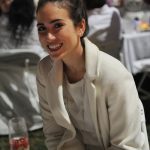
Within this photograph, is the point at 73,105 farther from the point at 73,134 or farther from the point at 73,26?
the point at 73,26

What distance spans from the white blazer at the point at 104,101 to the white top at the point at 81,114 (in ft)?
0.11

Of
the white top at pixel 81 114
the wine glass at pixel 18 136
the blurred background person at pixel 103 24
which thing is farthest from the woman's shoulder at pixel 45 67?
the blurred background person at pixel 103 24

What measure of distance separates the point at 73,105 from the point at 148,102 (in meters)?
1.76

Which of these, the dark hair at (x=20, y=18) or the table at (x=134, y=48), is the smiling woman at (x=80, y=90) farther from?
the table at (x=134, y=48)

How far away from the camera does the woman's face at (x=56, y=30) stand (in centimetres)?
125

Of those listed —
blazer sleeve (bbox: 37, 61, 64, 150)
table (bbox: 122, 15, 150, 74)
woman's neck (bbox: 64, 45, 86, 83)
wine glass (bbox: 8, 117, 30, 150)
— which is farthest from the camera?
table (bbox: 122, 15, 150, 74)

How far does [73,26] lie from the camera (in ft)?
4.22

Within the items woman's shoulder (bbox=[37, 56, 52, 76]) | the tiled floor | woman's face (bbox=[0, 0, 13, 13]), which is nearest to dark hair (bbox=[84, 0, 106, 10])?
woman's face (bbox=[0, 0, 13, 13])

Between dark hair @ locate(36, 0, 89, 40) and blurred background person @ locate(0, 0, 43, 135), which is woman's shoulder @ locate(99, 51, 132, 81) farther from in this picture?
blurred background person @ locate(0, 0, 43, 135)

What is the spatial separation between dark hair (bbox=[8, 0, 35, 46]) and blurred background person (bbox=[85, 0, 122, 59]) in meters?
0.43

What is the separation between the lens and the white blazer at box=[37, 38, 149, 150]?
130cm

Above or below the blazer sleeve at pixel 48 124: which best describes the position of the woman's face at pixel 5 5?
above

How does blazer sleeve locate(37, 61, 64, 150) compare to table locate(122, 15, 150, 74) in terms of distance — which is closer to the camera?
blazer sleeve locate(37, 61, 64, 150)

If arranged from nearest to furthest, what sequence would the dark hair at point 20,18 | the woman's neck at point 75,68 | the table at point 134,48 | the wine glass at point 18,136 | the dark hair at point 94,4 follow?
1. the woman's neck at point 75,68
2. the wine glass at point 18,136
3. the dark hair at point 20,18
4. the dark hair at point 94,4
5. the table at point 134,48
